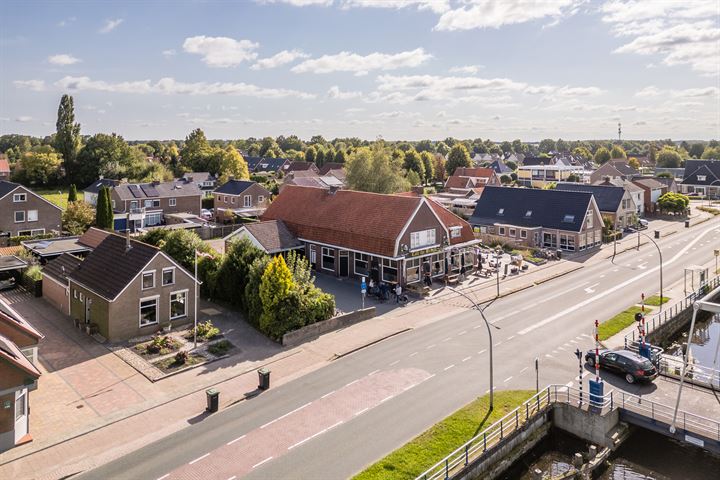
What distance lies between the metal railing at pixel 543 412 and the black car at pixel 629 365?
171 cm

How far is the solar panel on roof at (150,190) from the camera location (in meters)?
74.1

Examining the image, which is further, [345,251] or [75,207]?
[75,207]

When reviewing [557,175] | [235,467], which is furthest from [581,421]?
[557,175]

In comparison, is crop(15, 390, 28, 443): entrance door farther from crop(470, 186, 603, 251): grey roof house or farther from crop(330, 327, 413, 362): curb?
crop(470, 186, 603, 251): grey roof house

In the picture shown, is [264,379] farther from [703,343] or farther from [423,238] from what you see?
[703,343]

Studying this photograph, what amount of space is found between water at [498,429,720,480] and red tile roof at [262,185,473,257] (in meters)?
21.3

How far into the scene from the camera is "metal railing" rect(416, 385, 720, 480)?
60.2 feet

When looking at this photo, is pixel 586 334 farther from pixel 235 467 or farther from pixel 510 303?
pixel 235 467

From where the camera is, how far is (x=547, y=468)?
812 inches

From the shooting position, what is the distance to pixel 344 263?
45219mm

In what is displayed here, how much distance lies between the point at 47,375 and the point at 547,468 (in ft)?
78.3

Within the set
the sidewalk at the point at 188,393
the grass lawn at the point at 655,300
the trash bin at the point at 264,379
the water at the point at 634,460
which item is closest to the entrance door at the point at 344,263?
the sidewalk at the point at 188,393

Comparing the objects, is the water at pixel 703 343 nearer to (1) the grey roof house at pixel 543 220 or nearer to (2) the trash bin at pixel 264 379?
(1) the grey roof house at pixel 543 220

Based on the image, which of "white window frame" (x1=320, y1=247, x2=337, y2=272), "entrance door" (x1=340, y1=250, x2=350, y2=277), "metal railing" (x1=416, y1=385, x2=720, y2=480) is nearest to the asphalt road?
"metal railing" (x1=416, y1=385, x2=720, y2=480)
